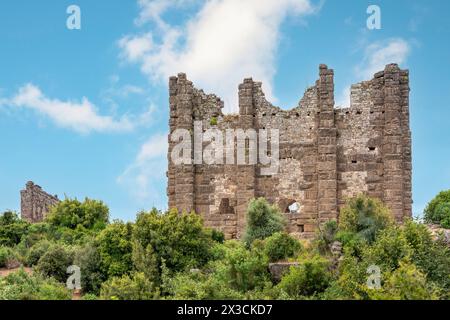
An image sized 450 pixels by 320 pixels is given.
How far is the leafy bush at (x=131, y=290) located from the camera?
24969mm

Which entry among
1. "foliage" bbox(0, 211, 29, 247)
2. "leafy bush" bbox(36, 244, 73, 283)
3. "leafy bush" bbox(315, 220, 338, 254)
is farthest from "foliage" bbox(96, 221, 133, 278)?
"foliage" bbox(0, 211, 29, 247)

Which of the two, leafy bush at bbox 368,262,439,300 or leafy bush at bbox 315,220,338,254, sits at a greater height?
leafy bush at bbox 315,220,338,254

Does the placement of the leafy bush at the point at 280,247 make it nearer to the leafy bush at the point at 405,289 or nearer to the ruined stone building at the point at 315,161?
the ruined stone building at the point at 315,161

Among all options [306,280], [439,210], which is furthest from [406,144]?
[306,280]

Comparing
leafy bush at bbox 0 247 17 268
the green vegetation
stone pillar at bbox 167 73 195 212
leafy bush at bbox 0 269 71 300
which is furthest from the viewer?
stone pillar at bbox 167 73 195 212

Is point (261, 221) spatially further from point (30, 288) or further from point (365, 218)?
point (30, 288)

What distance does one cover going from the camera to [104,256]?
31.4 meters

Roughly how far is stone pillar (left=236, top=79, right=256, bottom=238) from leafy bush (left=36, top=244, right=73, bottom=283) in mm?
8312

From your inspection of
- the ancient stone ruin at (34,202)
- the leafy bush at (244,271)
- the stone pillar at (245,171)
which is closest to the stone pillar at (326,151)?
the stone pillar at (245,171)

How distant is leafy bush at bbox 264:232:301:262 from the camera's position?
3003 cm

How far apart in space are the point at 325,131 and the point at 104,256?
1197 cm

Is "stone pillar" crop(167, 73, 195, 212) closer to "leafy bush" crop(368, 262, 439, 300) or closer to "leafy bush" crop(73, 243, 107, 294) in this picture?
"leafy bush" crop(73, 243, 107, 294)

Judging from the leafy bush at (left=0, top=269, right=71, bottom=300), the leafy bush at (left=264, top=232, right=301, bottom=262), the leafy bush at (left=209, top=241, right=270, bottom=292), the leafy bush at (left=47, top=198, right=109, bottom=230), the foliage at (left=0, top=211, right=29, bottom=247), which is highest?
the leafy bush at (left=47, top=198, right=109, bottom=230)
